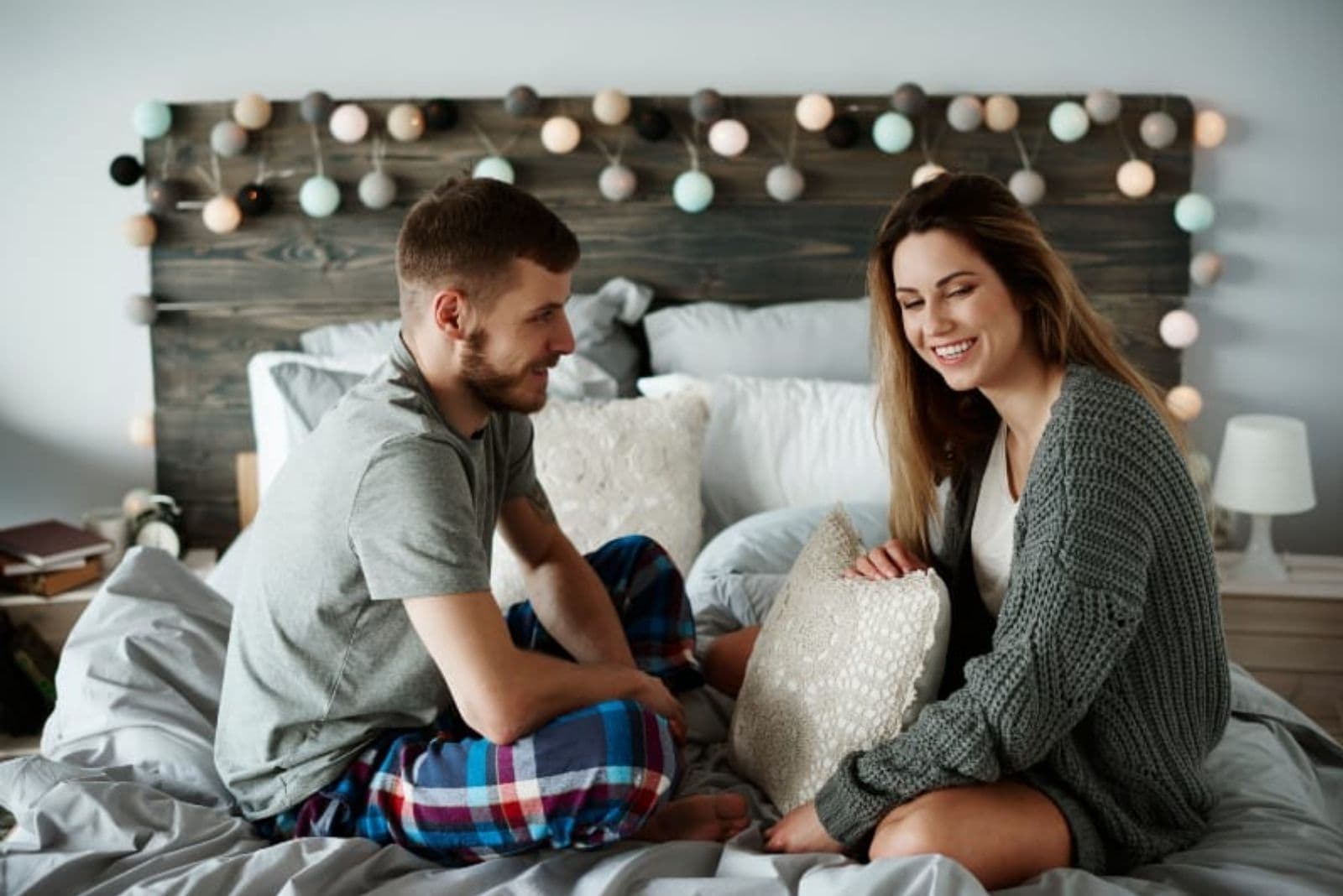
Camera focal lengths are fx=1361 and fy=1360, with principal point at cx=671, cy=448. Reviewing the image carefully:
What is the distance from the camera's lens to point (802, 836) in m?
1.55

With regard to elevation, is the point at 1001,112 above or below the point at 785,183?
above

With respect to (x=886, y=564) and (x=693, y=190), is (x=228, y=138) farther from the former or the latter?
(x=886, y=564)

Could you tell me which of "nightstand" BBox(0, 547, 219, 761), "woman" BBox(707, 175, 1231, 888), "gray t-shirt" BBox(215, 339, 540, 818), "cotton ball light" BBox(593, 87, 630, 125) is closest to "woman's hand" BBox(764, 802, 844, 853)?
"woman" BBox(707, 175, 1231, 888)

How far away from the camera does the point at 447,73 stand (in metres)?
3.01

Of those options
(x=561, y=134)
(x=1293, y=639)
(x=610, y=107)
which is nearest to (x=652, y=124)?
(x=610, y=107)

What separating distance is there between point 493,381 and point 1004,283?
0.63m

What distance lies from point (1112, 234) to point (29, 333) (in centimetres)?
244

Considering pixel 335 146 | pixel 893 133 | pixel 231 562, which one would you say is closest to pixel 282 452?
pixel 231 562

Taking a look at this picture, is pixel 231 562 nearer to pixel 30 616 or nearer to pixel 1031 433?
pixel 30 616

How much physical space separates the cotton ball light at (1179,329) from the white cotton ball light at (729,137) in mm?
1014

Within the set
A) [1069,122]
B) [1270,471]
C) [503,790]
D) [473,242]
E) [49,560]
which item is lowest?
[503,790]

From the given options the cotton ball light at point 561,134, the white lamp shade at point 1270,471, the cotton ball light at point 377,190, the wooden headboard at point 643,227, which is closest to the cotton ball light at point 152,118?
the wooden headboard at point 643,227

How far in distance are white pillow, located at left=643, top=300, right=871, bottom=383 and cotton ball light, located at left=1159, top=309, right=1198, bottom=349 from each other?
2.22 ft

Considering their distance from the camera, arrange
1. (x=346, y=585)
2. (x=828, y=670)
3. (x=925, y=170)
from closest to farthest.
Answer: (x=346, y=585), (x=828, y=670), (x=925, y=170)
